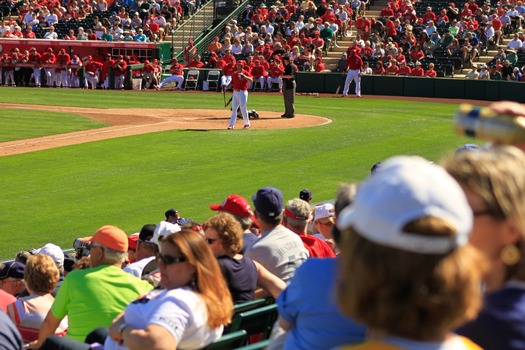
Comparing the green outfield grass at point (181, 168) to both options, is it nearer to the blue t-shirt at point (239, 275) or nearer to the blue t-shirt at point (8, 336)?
the blue t-shirt at point (239, 275)

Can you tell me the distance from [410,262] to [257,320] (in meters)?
3.55

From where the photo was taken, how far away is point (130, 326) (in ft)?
14.9

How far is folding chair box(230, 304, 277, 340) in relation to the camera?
18.6ft

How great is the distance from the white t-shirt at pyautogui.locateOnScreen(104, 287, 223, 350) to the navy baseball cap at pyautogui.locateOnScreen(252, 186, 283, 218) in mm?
2246

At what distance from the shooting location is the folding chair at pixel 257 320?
18.6 ft

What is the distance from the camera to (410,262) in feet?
7.83

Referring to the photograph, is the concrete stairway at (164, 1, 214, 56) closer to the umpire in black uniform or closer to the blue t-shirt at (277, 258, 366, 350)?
the umpire in black uniform

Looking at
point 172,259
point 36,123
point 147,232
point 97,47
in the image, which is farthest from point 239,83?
point 172,259

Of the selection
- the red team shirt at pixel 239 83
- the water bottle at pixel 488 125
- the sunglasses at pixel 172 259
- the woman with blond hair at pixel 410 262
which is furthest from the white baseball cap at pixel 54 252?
the red team shirt at pixel 239 83

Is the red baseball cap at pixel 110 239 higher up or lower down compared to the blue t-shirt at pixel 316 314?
lower down

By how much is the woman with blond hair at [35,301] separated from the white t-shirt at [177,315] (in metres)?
2.26

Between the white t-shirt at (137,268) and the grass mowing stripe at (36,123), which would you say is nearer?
the white t-shirt at (137,268)

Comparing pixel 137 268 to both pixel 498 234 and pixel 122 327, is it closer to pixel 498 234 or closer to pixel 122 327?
pixel 122 327

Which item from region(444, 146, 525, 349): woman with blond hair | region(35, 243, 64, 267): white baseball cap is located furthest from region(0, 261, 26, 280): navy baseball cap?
region(444, 146, 525, 349): woman with blond hair
